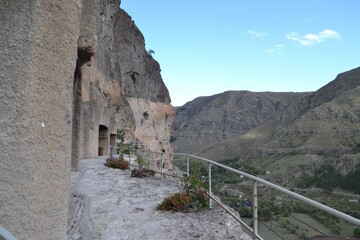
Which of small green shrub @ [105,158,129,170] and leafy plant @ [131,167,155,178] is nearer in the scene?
leafy plant @ [131,167,155,178]

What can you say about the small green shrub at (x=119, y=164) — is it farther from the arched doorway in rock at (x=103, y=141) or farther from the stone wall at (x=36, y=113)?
the stone wall at (x=36, y=113)

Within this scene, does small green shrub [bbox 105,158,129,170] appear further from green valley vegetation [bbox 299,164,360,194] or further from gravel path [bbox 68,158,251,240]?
green valley vegetation [bbox 299,164,360,194]

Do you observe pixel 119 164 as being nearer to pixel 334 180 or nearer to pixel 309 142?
pixel 334 180

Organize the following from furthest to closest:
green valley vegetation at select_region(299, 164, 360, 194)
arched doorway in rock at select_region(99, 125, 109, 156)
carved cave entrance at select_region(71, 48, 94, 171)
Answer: green valley vegetation at select_region(299, 164, 360, 194)
arched doorway in rock at select_region(99, 125, 109, 156)
carved cave entrance at select_region(71, 48, 94, 171)

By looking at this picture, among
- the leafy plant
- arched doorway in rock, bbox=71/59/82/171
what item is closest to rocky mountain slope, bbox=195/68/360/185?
the leafy plant

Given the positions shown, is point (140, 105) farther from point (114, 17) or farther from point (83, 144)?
point (83, 144)

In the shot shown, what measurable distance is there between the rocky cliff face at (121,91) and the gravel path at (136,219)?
10.4 meters

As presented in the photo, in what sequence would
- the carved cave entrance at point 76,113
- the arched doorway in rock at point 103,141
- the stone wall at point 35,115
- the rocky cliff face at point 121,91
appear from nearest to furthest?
1. the stone wall at point 35,115
2. the carved cave entrance at point 76,113
3. the rocky cliff face at point 121,91
4. the arched doorway in rock at point 103,141

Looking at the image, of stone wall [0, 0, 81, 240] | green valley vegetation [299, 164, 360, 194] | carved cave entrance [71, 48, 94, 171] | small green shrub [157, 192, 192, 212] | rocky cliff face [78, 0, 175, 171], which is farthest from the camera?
green valley vegetation [299, 164, 360, 194]

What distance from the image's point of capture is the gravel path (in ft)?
18.9

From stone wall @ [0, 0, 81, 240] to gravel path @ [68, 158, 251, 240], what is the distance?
2.49 meters

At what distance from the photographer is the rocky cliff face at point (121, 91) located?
2172 centimetres

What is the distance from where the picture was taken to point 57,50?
343cm

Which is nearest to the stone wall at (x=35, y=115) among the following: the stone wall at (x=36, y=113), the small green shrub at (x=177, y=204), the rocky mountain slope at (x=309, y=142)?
the stone wall at (x=36, y=113)
